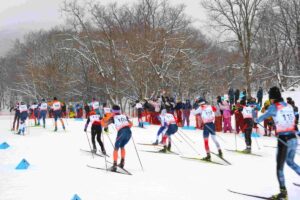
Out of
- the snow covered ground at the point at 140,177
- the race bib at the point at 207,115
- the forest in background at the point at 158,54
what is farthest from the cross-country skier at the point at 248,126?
the forest in background at the point at 158,54

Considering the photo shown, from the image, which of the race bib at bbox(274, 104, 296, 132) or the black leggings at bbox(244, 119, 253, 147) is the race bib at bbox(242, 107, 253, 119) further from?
the race bib at bbox(274, 104, 296, 132)

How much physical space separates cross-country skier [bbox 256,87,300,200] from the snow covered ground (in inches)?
30.3

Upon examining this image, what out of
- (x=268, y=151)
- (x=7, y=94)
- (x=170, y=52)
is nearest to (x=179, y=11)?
(x=170, y=52)

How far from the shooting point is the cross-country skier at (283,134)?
7367 millimetres

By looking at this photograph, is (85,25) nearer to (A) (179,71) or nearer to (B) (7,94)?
(A) (179,71)

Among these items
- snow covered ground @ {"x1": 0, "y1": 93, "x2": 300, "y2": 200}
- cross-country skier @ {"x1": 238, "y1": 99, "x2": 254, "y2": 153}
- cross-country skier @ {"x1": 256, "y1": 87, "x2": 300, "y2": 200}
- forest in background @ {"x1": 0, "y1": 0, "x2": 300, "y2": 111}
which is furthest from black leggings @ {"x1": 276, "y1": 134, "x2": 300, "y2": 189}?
forest in background @ {"x1": 0, "y1": 0, "x2": 300, "y2": 111}

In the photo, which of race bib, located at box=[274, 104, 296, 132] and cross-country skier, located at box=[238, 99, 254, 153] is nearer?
race bib, located at box=[274, 104, 296, 132]

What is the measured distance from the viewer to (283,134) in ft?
24.5

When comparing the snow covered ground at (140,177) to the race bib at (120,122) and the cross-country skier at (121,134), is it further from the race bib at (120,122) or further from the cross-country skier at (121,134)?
the race bib at (120,122)

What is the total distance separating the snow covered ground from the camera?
322 inches

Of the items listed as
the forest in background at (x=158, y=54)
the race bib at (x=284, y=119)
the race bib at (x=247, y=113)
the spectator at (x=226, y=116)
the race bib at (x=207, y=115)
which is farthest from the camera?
the forest in background at (x=158, y=54)

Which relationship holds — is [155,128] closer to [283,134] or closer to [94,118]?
[94,118]

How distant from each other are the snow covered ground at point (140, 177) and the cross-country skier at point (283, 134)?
770 millimetres

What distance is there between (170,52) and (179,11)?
9918mm
